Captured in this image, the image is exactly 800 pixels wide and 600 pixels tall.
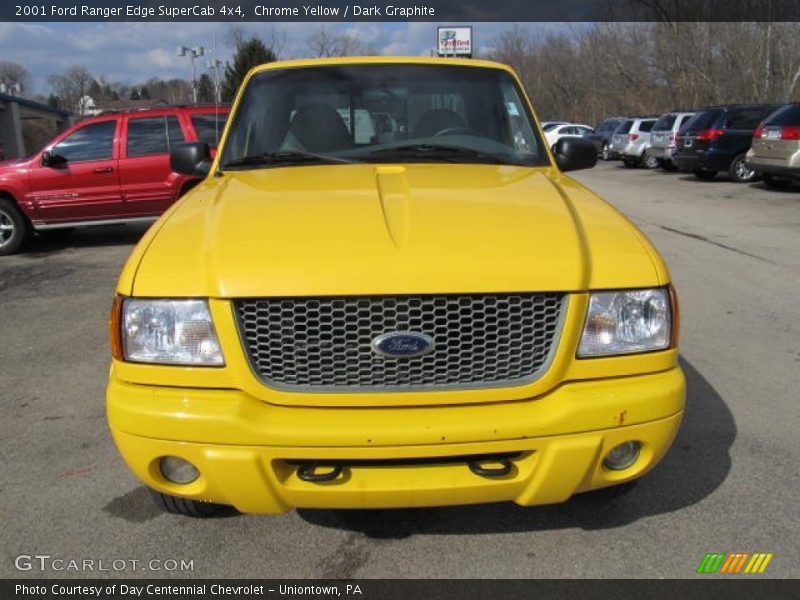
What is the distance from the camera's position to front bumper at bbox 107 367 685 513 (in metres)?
2.23

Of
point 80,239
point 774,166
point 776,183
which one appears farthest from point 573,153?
point 776,183

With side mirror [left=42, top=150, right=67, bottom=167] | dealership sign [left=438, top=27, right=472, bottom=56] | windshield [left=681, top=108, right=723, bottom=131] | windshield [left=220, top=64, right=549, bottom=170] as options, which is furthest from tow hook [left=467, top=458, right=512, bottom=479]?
dealership sign [left=438, top=27, right=472, bottom=56]

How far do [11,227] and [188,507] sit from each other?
8244 millimetres

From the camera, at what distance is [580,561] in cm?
266

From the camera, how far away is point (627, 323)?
7.94ft

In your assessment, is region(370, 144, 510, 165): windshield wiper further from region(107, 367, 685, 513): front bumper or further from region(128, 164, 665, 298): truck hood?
region(107, 367, 685, 513): front bumper

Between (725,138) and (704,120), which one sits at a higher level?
(704,120)

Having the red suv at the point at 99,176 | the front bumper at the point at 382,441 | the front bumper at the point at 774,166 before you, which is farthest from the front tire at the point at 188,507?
the front bumper at the point at 774,166

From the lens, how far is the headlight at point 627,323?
238cm

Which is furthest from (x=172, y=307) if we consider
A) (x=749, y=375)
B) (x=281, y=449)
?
(x=749, y=375)

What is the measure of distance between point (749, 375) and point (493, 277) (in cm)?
303

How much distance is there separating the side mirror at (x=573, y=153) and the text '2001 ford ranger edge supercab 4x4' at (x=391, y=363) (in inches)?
65.0

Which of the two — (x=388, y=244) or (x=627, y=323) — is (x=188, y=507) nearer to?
(x=388, y=244)
